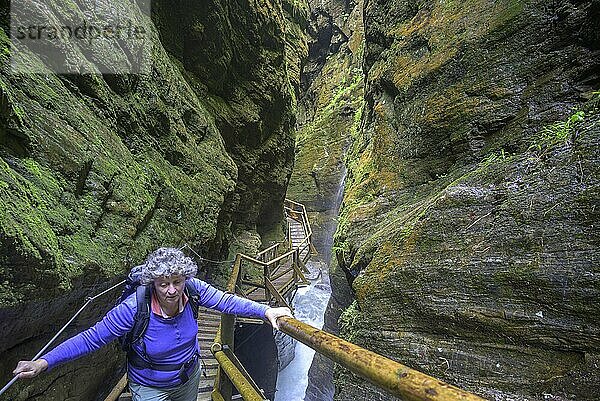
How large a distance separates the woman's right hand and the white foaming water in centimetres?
1381

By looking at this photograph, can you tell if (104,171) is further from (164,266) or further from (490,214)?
(490,214)

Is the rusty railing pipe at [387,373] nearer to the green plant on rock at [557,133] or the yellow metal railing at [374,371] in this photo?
the yellow metal railing at [374,371]

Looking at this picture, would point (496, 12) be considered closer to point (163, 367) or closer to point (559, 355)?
point (559, 355)

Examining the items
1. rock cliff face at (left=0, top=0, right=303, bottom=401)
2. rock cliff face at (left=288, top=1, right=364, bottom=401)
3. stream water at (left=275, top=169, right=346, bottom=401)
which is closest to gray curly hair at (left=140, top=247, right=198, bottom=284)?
rock cliff face at (left=0, top=0, right=303, bottom=401)

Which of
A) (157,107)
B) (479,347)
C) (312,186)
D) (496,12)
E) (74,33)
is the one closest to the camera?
(479,347)

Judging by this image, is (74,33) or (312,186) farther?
(312,186)

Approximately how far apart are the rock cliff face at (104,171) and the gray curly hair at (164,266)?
1.17 metres

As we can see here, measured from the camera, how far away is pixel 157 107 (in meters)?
6.25

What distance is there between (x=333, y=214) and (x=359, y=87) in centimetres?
816

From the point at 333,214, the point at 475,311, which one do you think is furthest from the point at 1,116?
the point at 333,214

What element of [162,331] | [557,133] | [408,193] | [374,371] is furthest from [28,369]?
[408,193]

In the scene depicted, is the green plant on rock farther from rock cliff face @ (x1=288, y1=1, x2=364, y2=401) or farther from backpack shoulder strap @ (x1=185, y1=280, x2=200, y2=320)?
rock cliff face @ (x1=288, y1=1, x2=364, y2=401)

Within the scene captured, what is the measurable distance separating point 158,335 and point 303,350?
17577 millimetres

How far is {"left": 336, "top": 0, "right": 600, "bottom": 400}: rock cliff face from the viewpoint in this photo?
9.42ft
